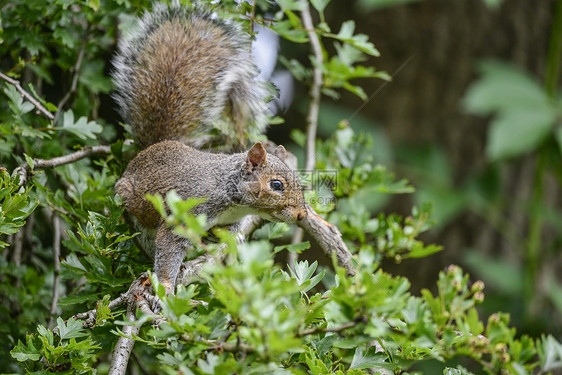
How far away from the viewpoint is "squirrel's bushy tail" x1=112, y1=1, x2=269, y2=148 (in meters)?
1.30

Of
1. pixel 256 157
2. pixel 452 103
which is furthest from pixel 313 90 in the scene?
pixel 452 103

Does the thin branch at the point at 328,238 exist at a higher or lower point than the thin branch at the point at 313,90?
lower

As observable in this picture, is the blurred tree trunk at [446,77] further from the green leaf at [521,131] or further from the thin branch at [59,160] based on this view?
the thin branch at [59,160]

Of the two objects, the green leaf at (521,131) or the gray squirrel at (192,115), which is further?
the green leaf at (521,131)

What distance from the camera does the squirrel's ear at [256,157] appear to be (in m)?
1.12

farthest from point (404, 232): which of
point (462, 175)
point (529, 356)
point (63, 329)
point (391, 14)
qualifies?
point (391, 14)

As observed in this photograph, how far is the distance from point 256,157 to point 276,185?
0.23 feet

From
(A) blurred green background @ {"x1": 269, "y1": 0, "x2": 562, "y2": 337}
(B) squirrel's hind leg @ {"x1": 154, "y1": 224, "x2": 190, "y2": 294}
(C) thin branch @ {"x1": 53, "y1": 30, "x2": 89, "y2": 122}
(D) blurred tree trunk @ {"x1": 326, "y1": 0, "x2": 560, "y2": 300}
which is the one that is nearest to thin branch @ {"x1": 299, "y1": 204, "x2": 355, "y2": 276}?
(B) squirrel's hind leg @ {"x1": 154, "y1": 224, "x2": 190, "y2": 294}

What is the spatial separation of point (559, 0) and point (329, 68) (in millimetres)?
703

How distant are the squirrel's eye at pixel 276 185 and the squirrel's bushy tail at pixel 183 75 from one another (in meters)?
0.23

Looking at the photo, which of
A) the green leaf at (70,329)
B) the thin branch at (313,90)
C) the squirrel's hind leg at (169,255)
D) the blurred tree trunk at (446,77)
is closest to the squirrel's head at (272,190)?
the squirrel's hind leg at (169,255)

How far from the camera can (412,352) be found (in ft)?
2.71

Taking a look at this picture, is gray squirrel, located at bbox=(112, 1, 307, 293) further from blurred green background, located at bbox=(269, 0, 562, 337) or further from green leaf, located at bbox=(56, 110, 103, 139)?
blurred green background, located at bbox=(269, 0, 562, 337)

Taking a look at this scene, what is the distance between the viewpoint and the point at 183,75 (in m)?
1.31
